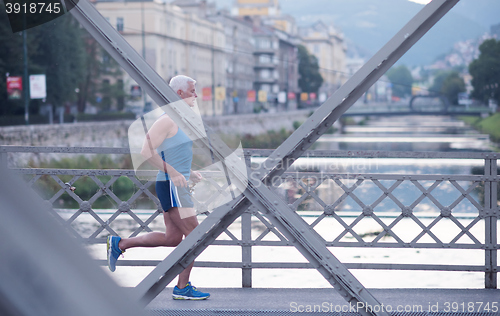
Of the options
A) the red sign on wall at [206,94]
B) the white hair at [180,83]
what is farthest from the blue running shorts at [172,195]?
the red sign on wall at [206,94]

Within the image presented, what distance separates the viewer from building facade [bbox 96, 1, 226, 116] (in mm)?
55969

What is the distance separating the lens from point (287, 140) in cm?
250

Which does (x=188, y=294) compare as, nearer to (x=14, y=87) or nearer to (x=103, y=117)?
(x=14, y=87)

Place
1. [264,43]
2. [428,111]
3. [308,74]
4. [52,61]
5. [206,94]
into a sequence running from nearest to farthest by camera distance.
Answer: [52,61], [428,111], [206,94], [264,43], [308,74]

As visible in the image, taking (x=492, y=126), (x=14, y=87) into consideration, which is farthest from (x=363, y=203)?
(x=492, y=126)

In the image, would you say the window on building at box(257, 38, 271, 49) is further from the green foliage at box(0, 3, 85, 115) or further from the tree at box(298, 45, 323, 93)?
the green foliage at box(0, 3, 85, 115)

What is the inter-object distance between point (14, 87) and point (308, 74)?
251ft

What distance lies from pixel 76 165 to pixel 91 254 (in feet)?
79.0

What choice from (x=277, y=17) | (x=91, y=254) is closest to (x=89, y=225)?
(x=91, y=254)

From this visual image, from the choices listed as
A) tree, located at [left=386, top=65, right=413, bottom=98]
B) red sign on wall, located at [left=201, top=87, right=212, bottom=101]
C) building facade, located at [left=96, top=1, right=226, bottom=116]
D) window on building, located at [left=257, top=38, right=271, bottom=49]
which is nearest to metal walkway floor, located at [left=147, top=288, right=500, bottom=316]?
building facade, located at [left=96, top=1, right=226, bottom=116]

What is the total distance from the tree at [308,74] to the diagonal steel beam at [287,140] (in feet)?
336

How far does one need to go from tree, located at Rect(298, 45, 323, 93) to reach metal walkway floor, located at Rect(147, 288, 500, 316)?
10079cm

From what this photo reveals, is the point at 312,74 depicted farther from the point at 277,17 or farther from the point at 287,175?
the point at 287,175

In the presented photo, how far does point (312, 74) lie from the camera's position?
10456cm
